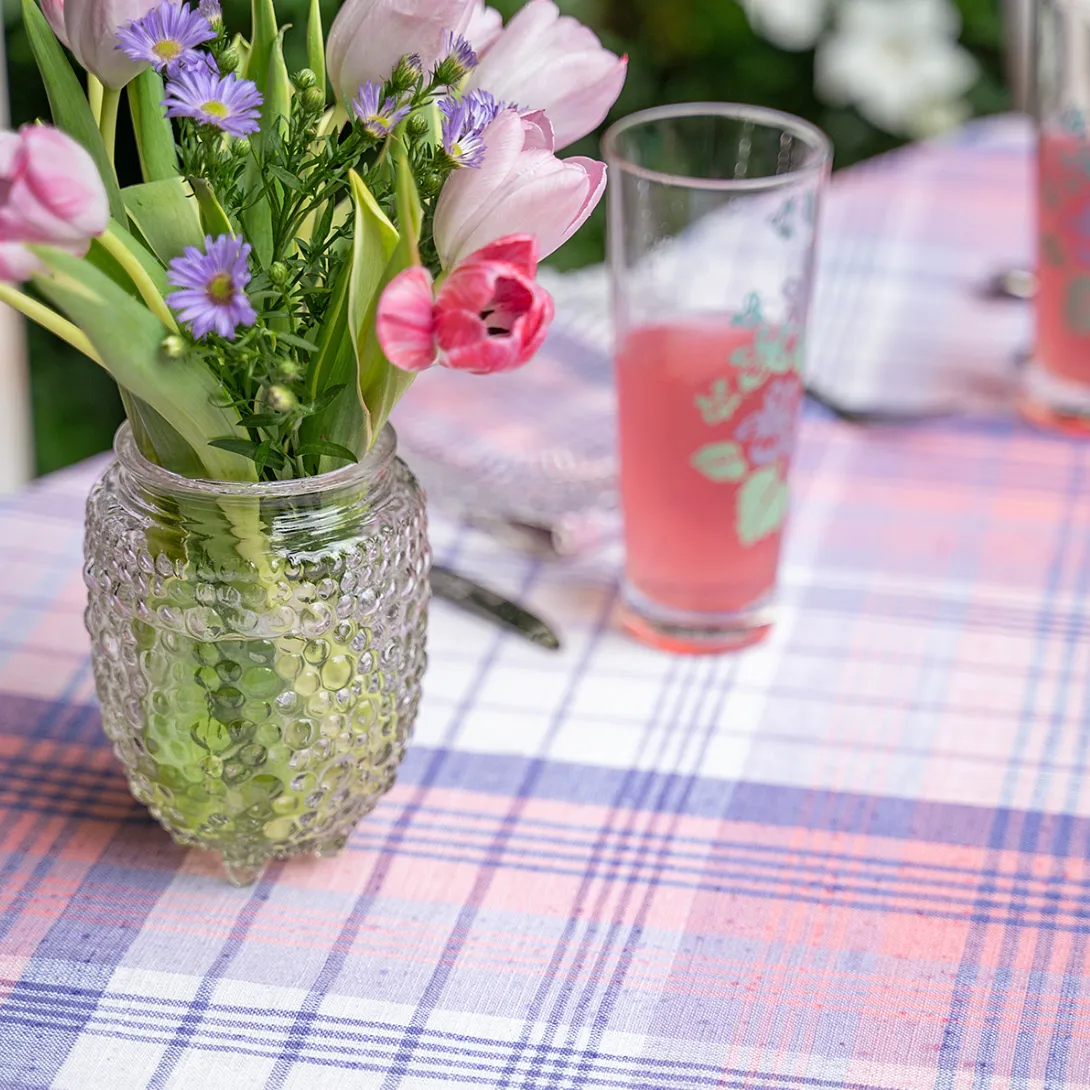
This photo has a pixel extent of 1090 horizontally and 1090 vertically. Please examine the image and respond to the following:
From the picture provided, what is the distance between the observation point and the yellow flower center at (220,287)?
0.51 m

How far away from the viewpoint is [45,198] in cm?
47

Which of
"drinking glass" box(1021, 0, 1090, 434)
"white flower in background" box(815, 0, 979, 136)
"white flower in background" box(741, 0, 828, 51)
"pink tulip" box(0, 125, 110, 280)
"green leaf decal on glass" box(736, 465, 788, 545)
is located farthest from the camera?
"white flower in background" box(815, 0, 979, 136)

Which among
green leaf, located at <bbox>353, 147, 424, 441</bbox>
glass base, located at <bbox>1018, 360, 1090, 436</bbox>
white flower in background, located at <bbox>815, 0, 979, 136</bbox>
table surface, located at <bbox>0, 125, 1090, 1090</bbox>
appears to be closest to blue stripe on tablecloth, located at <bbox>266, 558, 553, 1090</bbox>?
table surface, located at <bbox>0, 125, 1090, 1090</bbox>

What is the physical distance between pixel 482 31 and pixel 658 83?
1.94 meters

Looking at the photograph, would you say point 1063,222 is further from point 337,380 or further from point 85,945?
point 85,945

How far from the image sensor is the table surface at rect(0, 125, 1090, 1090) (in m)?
0.60

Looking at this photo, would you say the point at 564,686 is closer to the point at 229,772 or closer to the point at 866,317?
the point at 229,772

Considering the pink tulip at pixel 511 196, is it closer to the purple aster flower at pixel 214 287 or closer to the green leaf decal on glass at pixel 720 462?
the purple aster flower at pixel 214 287

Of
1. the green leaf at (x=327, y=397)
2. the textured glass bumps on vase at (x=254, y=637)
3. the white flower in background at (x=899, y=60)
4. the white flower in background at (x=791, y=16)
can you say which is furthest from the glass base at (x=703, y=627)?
the white flower in background at (x=899, y=60)

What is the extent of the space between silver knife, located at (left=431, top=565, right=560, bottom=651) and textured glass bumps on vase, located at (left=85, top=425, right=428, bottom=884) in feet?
0.65

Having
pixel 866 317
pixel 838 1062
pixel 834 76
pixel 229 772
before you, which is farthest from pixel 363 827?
pixel 834 76

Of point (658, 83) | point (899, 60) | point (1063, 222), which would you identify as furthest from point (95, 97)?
point (658, 83)

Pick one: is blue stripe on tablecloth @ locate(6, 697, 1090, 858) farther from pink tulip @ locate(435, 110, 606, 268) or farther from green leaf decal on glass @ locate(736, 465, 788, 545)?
pink tulip @ locate(435, 110, 606, 268)

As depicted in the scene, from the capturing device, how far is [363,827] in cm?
73
